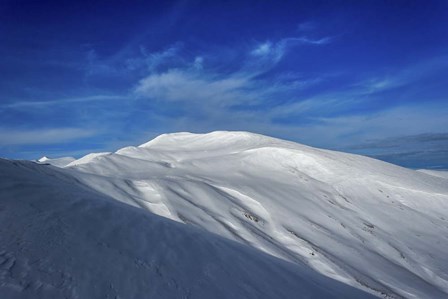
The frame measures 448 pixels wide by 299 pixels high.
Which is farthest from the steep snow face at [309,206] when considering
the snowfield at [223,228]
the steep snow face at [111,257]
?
the steep snow face at [111,257]

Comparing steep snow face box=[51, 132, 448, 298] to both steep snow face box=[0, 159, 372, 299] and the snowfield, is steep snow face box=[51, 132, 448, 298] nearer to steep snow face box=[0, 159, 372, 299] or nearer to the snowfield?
the snowfield

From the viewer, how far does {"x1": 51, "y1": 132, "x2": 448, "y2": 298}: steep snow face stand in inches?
425

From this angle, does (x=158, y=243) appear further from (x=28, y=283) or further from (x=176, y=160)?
(x=176, y=160)

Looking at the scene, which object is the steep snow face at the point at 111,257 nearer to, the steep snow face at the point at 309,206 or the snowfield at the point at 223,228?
the snowfield at the point at 223,228

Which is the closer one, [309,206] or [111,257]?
[111,257]

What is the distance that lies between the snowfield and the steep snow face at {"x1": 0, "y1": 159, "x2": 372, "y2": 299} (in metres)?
0.02

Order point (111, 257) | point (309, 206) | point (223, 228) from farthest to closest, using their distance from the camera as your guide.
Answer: point (309, 206)
point (223, 228)
point (111, 257)

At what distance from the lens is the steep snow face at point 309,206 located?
10805mm

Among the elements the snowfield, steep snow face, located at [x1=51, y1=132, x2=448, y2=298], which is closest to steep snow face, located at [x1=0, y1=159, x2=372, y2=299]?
the snowfield

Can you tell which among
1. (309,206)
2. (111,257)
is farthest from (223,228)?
(111,257)

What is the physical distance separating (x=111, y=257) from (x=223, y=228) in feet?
21.4

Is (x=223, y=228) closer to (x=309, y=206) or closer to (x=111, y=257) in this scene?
(x=309, y=206)

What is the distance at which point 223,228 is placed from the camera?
10.7 m

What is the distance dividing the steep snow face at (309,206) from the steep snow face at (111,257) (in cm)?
401
